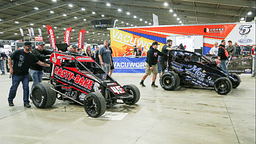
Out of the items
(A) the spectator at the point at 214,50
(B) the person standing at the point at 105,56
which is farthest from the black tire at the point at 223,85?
Result: (A) the spectator at the point at 214,50

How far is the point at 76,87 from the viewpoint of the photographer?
523 cm

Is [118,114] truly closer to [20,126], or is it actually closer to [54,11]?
[20,126]

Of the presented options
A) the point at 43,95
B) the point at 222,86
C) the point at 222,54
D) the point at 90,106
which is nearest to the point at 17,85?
the point at 43,95

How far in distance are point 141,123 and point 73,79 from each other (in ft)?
6.78

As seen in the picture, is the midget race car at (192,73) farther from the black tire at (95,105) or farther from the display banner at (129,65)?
the display banner at (129,65)

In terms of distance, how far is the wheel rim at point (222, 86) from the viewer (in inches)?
277

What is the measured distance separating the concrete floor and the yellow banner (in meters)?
8.75

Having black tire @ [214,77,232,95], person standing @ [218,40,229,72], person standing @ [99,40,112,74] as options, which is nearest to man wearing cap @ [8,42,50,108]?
person standing @ [99,40,112,74]

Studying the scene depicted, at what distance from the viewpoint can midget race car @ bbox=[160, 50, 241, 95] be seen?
24.2 feet

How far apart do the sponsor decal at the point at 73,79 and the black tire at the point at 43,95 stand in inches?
15.5

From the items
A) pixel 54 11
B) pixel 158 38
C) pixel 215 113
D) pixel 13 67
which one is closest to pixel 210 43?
pixel 158 38

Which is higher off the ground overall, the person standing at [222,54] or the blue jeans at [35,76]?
the person standing at [222,54]

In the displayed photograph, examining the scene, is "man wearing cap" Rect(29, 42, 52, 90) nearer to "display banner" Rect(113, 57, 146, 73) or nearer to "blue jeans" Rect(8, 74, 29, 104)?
"blue jeans" Rect(8, 74, 29, 104)

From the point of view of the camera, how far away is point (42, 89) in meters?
5.10
